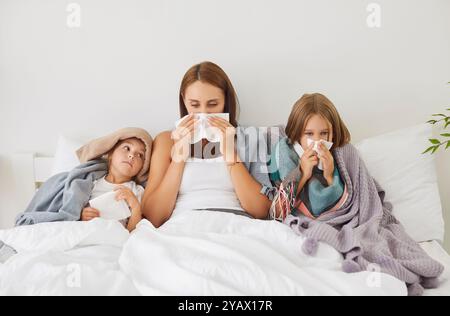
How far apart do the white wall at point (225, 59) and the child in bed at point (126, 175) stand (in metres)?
0.31

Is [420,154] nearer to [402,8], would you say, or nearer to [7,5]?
[402,8]

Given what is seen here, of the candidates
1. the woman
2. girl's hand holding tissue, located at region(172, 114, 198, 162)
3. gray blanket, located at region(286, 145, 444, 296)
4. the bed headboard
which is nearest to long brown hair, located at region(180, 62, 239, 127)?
the woman

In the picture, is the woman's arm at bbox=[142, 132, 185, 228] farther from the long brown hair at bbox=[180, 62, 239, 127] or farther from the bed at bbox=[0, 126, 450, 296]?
the long brown hair at bbox=[180, 62, 239, 127]

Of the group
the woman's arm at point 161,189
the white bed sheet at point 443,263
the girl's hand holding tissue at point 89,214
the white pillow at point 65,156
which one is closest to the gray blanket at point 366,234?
the white bed sheet at point 443,263

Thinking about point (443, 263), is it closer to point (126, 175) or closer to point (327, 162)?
point (327, 162)

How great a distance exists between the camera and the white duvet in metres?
1.01

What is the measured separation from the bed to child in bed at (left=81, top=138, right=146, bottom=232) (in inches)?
5.0

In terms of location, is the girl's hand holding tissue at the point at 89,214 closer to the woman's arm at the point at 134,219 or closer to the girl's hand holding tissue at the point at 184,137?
the woman's arm at the point at 134,219

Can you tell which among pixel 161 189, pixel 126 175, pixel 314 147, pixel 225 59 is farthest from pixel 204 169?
pixel 225 59

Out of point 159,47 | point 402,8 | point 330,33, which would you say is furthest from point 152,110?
point 402,8

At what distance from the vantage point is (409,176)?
163 cm

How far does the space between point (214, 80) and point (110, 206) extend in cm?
59

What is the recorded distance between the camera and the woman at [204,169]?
60.3 inches

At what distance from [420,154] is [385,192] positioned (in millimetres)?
231
